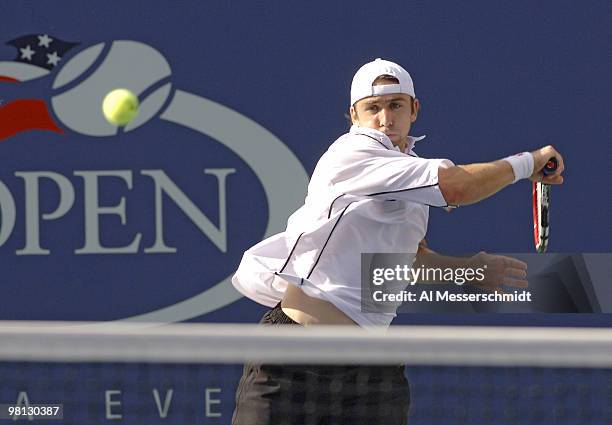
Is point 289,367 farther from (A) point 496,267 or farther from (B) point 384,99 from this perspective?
(B) point 384,99

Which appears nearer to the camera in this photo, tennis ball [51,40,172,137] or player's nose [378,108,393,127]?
player's nose [378,108,393,127]

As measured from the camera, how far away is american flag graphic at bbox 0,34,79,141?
6094mm

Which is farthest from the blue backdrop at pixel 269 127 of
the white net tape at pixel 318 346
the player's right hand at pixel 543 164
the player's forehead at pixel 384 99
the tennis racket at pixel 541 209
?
Result: the white net tape at pixel 318 346

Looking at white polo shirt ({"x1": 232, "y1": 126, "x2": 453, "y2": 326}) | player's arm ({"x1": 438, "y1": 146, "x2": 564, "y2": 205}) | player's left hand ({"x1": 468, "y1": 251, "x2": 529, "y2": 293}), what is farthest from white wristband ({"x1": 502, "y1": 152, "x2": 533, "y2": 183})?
player's left hand ({"x1": 468, "y1": 251, "x2": 529, "y2": 293})

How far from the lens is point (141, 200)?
6.02 m

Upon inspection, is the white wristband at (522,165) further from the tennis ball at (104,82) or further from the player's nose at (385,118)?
the tennis ball at (104,82)

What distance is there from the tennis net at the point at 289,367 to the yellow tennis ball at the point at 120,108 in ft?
2.59

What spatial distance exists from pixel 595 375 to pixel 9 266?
228 centimetres

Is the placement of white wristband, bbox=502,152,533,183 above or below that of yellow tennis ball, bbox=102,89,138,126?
below

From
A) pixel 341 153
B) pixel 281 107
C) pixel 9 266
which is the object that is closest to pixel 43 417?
pixel 9 266

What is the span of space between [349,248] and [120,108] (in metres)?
2.01

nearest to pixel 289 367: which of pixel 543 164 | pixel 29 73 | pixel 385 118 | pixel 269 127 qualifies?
pixel 385 118

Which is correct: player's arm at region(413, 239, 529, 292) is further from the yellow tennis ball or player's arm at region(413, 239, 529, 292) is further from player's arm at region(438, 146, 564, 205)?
the yellow tennis ball

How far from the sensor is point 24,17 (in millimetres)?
6070
